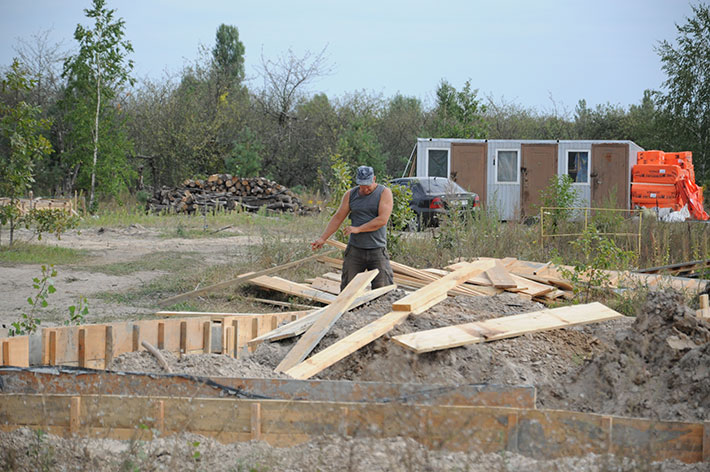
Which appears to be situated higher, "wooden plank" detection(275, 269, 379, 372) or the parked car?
the parked car

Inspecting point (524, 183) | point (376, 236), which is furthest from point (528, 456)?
point (524, 183)

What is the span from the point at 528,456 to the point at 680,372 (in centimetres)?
163

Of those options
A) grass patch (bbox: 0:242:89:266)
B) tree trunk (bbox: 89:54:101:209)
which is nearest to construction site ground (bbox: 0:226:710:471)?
grass patch (bbox: 0:242:89:266)

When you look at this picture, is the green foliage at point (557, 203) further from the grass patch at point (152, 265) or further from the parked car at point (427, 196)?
the grass patch at point (152, 265)

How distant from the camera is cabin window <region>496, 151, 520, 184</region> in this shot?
66.4ft

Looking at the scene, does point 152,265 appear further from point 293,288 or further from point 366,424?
point 366,424

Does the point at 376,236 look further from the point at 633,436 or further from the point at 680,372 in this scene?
the point at 633,436

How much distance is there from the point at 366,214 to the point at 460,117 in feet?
80.4

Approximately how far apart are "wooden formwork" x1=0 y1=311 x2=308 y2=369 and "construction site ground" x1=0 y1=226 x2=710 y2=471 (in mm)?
149

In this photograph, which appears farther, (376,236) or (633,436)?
(376,236)

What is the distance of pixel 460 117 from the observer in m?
30.5

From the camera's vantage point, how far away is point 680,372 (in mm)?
4293

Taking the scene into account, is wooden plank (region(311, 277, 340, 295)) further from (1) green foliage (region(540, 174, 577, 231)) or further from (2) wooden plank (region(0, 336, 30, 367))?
(1) green foliage (region(540, 174, 577, 231))

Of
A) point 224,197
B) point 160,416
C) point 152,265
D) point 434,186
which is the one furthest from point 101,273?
point 224,197
